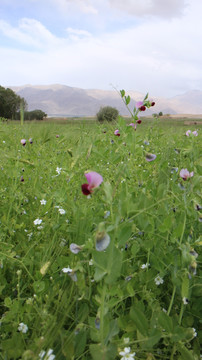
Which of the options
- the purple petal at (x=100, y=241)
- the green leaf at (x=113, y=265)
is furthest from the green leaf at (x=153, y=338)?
the purple petal at (x=100, y=241)

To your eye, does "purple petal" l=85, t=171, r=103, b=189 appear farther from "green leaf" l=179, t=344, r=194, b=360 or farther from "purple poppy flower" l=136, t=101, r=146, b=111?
"purple poppy flower" l=136, t=101, r=146, b=111

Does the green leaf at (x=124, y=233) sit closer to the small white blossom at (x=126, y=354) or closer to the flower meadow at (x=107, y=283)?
the flower meadow at (x=107, y=283)

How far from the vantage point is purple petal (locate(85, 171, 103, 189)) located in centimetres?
80

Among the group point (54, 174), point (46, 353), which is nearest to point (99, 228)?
point (46, 353)

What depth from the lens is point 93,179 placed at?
814mm

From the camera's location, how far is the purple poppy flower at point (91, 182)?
804 millimetres

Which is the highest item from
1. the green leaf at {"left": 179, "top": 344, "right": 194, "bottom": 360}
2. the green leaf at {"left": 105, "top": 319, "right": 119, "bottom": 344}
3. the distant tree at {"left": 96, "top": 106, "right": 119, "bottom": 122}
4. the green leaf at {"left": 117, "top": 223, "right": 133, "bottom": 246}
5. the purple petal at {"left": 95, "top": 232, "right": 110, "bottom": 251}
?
the distant tree at {"left": 96, "top": 106, "right": 119, "bottom": 122}

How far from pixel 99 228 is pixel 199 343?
28.9 inches

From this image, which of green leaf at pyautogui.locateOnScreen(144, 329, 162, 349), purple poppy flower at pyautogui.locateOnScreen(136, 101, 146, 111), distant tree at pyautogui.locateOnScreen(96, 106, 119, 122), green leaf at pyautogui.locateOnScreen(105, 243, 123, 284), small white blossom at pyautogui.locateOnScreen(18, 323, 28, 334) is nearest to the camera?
green leaf at pyautogui.locateOnScreen(105, 243, 123, 284)

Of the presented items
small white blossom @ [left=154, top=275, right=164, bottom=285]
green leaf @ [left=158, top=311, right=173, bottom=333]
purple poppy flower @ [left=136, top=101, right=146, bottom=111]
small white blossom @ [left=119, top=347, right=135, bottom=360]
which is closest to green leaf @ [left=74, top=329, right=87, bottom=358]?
small white blossom @ [left=119, top=347, right=135, bottom=360]

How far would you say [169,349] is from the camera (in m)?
0.97

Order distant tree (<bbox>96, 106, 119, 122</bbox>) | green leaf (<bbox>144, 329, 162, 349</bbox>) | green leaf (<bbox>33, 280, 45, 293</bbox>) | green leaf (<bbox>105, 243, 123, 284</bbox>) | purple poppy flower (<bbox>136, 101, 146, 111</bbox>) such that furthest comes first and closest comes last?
distant tree (<bbox>96, 106, 119, 122</bbox>)
purple poppy flower (<bbox>136, 101, 146, 111</bbox>)
green leaf (<bbox>33, 280, 45, 293</bbox>)
green leaf (<bbox>144, 329, 162, 349</bbox>)
green leaf (<bbox>105, 243, 123, 284</bbox>)

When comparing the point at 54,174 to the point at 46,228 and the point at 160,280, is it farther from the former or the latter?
A: the point at 160,280

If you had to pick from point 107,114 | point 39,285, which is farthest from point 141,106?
point 107,114
